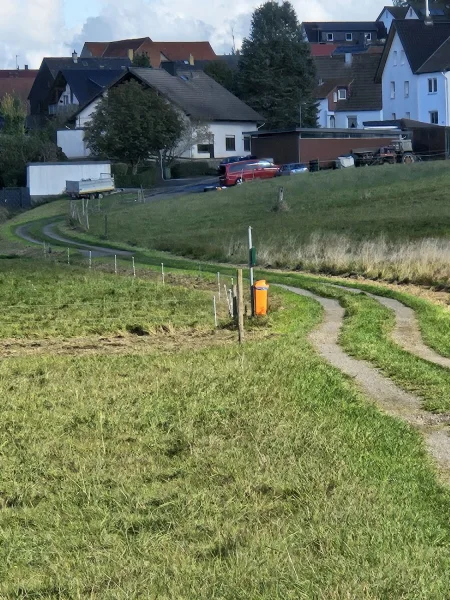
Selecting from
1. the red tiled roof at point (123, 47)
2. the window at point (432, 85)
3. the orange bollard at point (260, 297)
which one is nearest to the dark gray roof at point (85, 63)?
the red tiled roof at point (123, 47)

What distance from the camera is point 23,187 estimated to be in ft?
268

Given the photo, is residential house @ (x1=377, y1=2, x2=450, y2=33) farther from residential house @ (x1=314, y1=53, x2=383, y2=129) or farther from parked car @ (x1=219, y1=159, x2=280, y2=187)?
parked car @ (x1=219, y1=159, x2=280, y2=187)

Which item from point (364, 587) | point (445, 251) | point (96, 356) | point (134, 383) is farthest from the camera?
point (445, 251)

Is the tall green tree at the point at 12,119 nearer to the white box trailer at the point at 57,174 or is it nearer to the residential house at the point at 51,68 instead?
A: the residential house at the point at 51,68

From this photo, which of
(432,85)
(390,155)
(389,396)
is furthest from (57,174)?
(389,396)

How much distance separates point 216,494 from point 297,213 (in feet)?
140

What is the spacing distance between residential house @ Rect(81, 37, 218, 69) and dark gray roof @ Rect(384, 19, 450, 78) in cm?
5256

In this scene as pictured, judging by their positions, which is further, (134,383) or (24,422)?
(134,383)

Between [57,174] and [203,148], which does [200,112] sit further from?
[57,174]

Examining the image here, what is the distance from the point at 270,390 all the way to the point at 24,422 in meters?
3.28

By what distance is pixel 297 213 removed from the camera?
52.3 meters

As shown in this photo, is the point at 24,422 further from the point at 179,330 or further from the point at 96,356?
the point at 179,330

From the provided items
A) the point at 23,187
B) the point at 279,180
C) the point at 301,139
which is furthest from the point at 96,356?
the point at 23,187

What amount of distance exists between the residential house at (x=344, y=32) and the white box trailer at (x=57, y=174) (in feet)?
291
